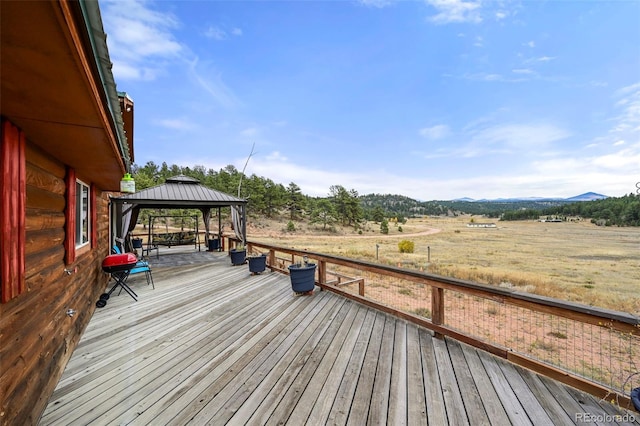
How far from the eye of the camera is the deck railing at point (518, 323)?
1.87m

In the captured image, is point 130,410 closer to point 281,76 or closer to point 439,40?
point 281,76

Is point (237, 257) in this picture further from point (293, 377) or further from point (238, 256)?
point (293, 377)

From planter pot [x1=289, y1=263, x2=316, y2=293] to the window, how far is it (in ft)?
9.36

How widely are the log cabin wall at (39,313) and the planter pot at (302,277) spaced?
2.66 m

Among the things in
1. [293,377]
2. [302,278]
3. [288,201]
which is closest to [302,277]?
[302,278]

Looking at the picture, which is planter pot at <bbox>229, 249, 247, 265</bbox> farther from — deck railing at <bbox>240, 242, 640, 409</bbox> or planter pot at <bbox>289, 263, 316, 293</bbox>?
planter pot at <bbox>289, 263, 316, 293</bbox>

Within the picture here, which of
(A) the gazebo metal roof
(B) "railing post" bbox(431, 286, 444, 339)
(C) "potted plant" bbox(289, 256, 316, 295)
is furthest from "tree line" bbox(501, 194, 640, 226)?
(A) the gazebo metal roof

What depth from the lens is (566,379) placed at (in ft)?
6.37

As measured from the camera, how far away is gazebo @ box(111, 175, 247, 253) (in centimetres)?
634

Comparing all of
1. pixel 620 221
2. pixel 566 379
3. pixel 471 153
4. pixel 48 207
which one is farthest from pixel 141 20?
pixel 620 221

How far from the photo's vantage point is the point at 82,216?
3.50m

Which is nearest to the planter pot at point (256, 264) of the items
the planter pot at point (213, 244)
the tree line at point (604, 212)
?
the planter pot at point (213, 244)
